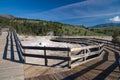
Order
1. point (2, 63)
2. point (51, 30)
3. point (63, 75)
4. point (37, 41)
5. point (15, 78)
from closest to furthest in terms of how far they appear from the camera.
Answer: point (15, 78)
point (63, 75)
point (2, 63)
point (37, 41)
point (51, 30)

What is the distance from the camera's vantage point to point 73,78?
23.5 feet

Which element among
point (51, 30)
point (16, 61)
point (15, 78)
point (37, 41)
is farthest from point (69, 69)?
point (51, 30)

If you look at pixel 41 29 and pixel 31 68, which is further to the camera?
pixel 41 29

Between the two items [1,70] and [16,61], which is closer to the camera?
[1,70]

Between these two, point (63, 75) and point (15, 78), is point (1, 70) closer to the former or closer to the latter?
point (15, 78)

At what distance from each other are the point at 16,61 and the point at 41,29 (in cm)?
6628

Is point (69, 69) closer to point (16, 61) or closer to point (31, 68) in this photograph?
point (31, 68)

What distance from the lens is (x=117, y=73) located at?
310 inches

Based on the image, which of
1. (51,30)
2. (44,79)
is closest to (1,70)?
(44,79)

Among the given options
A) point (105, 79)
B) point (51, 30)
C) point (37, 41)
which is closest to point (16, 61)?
point (105, 79)

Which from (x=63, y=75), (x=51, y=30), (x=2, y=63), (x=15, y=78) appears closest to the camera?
(x=15, y=78)

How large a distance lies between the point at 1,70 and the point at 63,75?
95.5 inches

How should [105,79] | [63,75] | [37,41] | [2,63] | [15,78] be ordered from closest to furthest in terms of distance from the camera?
[15,78] → [105,79] → [63,75] → [2,63] → [37,41]

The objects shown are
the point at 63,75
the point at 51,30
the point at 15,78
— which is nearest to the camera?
the point at 15,78
